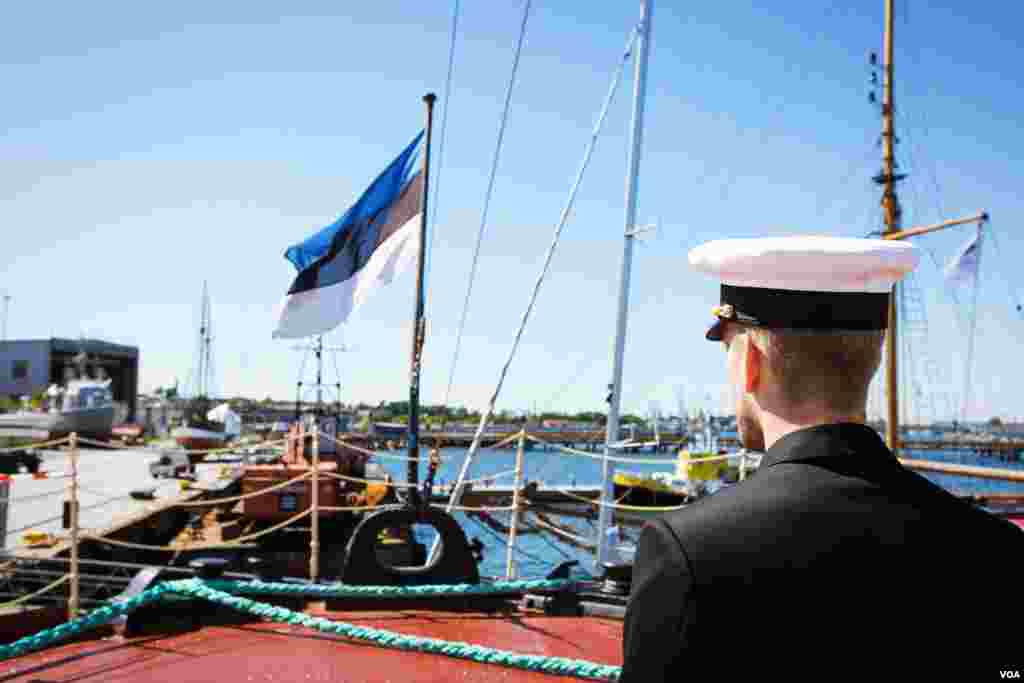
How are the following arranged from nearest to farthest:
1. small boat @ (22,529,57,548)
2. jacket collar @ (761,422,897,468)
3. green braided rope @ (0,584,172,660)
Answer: jacket collar @ (761,422,897,468), green braided rope @ (0,584,172,660), small boat @ (22,529,57,548)

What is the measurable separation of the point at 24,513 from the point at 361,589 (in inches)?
562

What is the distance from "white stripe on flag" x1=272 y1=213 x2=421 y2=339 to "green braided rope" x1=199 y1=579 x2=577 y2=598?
432 centimetres

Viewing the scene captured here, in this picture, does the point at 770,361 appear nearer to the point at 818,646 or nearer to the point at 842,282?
the point at 842,282

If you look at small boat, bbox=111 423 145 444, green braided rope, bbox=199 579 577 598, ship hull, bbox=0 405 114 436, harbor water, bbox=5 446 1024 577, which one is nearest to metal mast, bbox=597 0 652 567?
harbor water, bbox=5 446 1024 577

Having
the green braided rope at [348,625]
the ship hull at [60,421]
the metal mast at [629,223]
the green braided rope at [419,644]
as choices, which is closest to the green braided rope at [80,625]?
the green braided rope at [348,625]

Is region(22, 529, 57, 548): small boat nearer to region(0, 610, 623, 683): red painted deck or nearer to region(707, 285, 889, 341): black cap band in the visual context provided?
region(0, 610, 623, 683): red painted deck

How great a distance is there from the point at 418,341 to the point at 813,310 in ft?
20.0

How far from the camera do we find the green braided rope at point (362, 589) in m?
4.38

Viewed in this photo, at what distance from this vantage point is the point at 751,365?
4.48ft

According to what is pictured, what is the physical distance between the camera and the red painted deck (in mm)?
3504

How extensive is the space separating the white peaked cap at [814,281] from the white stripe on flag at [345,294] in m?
6.94

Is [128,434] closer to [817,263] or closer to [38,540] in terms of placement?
[38,540]

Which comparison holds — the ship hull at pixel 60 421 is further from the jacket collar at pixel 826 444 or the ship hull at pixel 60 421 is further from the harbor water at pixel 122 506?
the jacket collar at pixel 826 444

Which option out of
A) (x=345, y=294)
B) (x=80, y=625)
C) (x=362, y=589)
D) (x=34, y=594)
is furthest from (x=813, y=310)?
(x=345, y=294)
